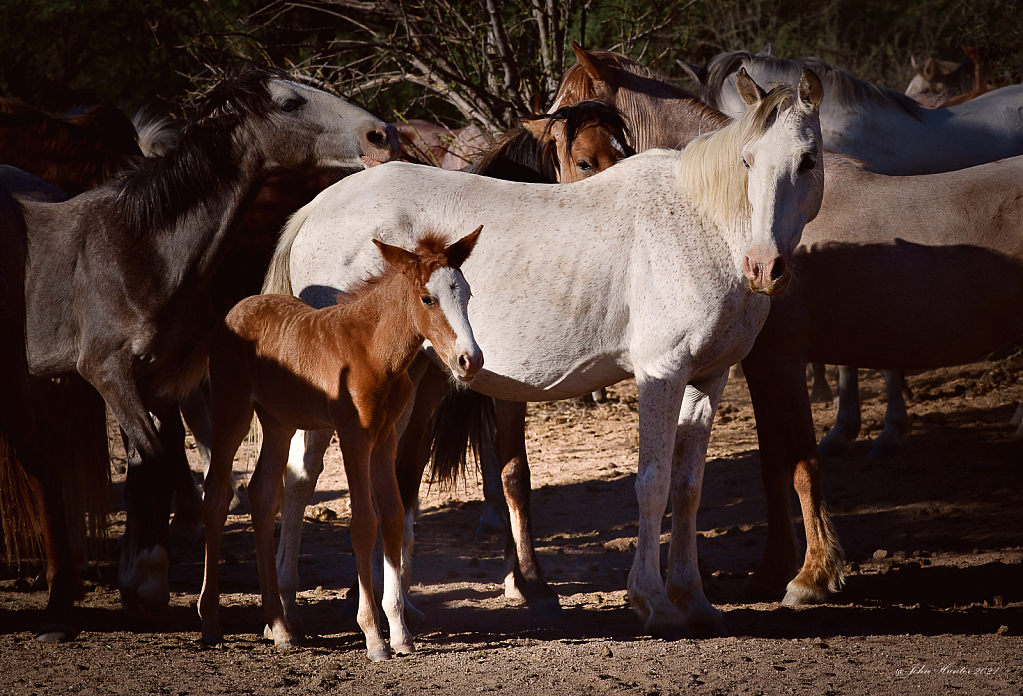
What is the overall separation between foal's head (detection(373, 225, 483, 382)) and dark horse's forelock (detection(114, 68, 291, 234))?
1634 mm

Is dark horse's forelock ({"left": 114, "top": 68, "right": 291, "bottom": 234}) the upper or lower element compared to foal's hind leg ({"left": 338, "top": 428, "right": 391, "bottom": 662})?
upper

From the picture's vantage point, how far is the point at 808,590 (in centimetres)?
448

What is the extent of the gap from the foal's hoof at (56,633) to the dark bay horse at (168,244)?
549 millimetres

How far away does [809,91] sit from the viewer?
3799mm

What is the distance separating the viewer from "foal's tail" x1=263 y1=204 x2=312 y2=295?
4.70 m

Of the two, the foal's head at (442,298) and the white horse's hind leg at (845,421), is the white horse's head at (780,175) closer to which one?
the foal's head at (442,298)

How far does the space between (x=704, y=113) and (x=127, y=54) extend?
983cm

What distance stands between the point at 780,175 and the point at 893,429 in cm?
413

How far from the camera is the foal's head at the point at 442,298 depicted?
10.9ft

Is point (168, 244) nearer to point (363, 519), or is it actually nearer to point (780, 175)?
Result: point (363, 519)

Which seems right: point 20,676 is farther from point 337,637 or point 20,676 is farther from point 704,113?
point 704,113

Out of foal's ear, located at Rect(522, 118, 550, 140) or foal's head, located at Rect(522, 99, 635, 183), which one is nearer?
foal's head, located at Rect(522, 99, 635, 183)

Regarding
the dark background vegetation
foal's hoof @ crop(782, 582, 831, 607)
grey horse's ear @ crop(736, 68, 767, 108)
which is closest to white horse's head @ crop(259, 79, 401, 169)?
grey horse's ear @ crop(736, 68, 767, 108)

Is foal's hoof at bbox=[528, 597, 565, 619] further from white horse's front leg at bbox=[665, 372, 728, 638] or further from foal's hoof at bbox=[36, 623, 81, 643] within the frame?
foal's hoof at bbox=[36, 623, 81, 643]
